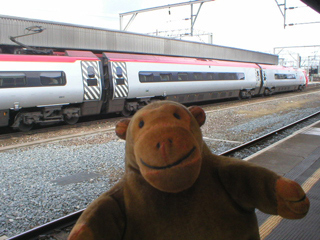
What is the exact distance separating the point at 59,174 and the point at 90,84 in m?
5.97

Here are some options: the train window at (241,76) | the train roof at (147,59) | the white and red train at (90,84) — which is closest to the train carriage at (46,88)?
the white and red train at (90,84)

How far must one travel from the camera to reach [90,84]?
1103 cm

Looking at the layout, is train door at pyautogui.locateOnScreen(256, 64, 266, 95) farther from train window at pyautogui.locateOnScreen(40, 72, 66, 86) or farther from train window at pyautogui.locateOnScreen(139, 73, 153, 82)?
train window at pyautogui.locateOnScreen(40, 72, 66, 86)

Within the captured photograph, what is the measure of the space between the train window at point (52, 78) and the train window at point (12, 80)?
0.60m

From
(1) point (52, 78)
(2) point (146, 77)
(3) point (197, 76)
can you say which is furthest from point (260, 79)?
(1) point (52, 78)

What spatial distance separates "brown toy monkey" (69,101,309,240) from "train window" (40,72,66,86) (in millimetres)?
8922

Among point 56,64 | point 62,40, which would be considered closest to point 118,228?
point 56,64

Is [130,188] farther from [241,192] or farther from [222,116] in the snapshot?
[222,116]

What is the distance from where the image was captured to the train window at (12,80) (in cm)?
880

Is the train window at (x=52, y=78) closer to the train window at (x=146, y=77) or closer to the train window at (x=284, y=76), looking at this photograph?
the train window at (x=146, y=77)

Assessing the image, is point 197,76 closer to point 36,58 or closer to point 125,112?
point 125,112

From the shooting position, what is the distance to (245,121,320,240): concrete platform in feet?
9.54

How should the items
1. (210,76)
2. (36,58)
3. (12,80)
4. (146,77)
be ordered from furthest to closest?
1. (210,76)
2. (146,77)
3. (36,58)
4. (12,80)

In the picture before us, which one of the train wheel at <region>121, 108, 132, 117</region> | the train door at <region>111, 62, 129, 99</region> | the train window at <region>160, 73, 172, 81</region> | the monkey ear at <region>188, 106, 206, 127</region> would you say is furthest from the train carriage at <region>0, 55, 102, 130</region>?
the monkey ear at <region>188, 106, 206, 127</region>
